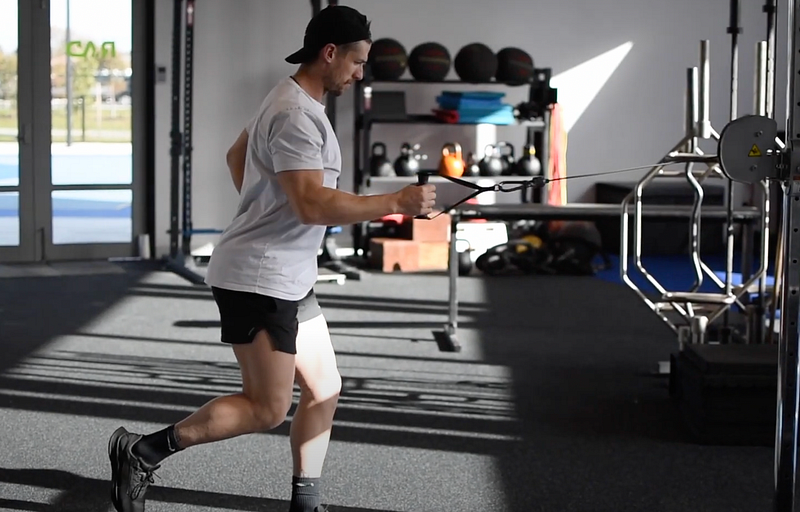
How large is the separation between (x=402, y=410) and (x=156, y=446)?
1609 mm

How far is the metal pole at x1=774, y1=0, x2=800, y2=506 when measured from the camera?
2367 mm

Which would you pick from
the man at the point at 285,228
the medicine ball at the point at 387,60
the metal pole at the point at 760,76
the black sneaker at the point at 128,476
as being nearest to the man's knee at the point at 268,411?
the man at the point at 285,228

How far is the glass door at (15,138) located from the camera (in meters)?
7.86

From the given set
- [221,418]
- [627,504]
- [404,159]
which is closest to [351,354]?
[627,504]

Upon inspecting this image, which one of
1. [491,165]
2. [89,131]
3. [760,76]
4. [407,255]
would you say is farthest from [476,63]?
[760,76]

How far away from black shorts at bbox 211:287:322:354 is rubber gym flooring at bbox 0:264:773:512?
0.74 m

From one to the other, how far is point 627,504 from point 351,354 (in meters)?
2.26

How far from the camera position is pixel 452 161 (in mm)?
8391

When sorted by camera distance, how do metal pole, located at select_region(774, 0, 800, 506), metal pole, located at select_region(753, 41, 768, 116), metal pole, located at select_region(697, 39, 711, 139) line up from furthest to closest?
metal pole, located at select_region(697, 39, 711, 139) < metal pole, located at select_region(753, 41, 768, 116) < metal pole, located at select_region(774, 0, 800, 506)

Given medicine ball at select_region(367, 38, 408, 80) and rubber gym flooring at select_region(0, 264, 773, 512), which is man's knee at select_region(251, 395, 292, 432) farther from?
medicine ball at select_region(367, 38, 408, 80)

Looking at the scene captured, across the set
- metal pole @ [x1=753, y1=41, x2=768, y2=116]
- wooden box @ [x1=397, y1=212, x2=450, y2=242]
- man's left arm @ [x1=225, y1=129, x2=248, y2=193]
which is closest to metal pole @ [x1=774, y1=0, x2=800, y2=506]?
man's left arm @ [x1=225, y1=129, x2=248, y2=193]

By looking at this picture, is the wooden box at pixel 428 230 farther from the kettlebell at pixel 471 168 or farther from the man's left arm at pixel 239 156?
the man's left arm at pixel 239 156

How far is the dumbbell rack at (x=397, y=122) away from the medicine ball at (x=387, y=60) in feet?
0.20

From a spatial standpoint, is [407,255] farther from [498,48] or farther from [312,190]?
[312,190]
